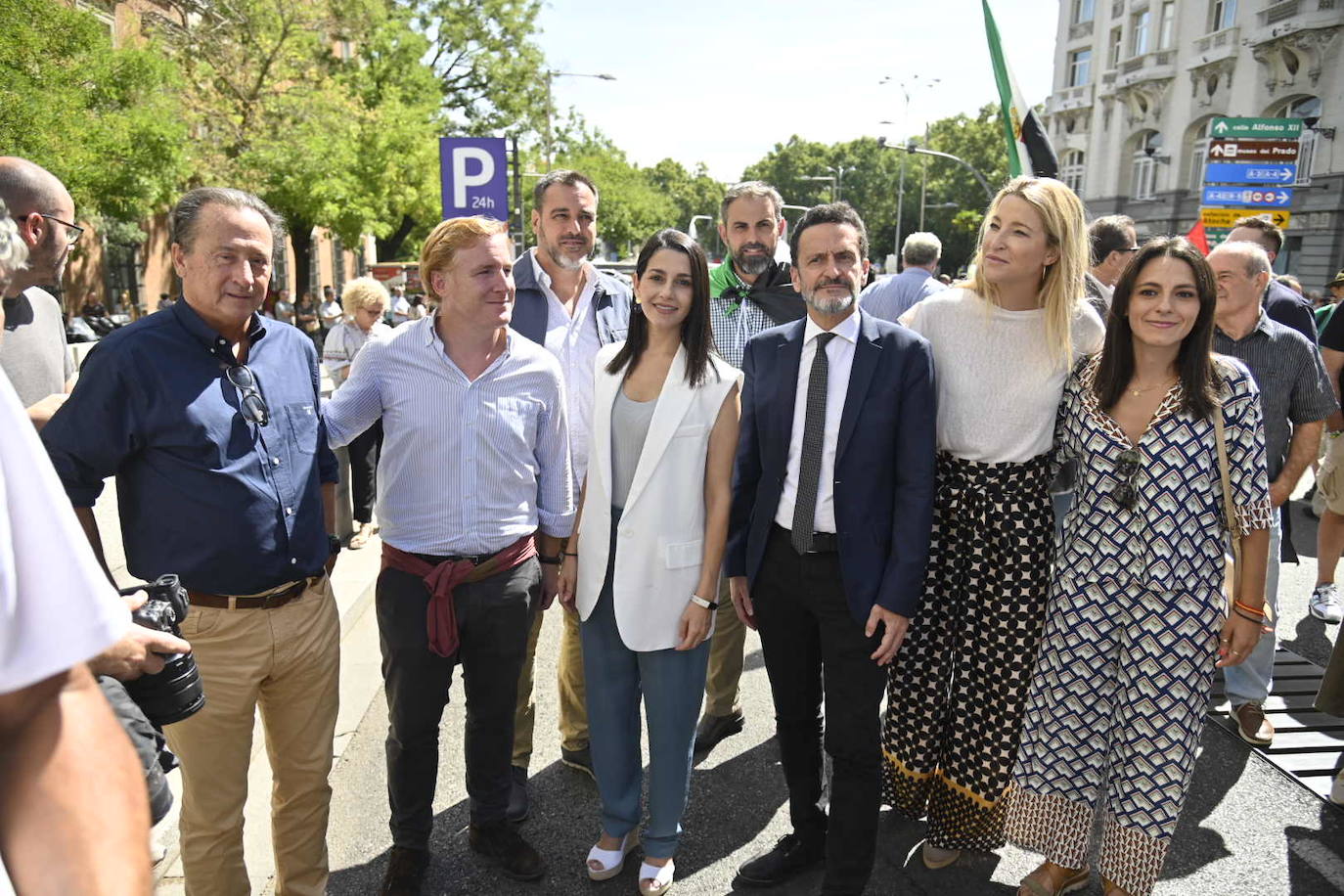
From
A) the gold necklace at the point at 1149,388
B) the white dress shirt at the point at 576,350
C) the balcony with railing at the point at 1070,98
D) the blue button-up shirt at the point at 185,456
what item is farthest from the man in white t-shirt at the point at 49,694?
the balcony with railing at the point at 1070,98

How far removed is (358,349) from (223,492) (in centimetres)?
604

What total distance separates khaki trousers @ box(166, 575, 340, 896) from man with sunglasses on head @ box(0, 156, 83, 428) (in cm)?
86

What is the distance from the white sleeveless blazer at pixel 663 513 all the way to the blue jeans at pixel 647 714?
3.5 inches

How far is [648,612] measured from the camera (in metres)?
2.98

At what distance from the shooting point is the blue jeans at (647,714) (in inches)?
122

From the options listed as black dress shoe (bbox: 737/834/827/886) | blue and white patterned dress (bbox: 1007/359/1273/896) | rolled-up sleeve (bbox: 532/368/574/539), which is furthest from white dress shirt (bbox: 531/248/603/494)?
blue and white patterned dress (bbox: 1007/359/1273/896)

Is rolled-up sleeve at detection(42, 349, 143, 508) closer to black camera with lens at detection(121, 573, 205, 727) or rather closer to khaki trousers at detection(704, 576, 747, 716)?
black camera with lens at detection(121, 573, 205, 727)

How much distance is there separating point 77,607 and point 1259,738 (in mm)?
4672

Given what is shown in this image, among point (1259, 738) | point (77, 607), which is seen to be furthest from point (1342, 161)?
point (77, 607)

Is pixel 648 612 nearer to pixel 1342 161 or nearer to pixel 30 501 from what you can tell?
pixel 30 501

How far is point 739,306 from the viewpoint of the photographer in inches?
170

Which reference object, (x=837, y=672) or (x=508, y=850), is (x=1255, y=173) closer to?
(x=837, y=672)

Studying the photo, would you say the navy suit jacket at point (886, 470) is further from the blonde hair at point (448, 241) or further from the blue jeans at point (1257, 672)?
the blue jeans at point (1257, 672)

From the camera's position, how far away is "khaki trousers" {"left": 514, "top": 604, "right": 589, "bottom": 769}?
369 centimetres
